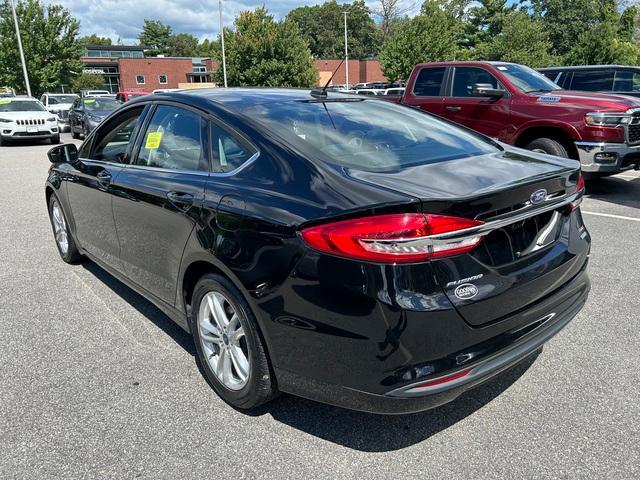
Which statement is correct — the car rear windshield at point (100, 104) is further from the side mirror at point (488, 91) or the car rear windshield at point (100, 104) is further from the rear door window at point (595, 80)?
the rear door window at point (595, 80)

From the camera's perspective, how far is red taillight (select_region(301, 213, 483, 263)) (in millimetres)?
2057

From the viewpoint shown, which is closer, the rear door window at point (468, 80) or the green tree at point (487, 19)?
the rear door window at point (468, 80)

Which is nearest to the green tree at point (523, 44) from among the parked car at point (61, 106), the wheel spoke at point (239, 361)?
the parked car at point (61, 106)

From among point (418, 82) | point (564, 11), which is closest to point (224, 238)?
point (418, 82)

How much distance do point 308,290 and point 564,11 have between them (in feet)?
242

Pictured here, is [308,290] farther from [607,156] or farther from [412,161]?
[607,156]

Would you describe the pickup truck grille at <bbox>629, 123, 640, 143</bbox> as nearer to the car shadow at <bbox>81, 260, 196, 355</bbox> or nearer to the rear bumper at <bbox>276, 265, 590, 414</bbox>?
the rear bumper at <bbox>276, 265, 590, 414</bbox>

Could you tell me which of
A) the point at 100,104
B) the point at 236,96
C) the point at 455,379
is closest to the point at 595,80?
the point at 236,96

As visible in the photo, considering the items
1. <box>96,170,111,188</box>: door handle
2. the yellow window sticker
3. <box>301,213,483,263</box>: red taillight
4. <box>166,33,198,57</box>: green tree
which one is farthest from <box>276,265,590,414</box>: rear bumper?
<box>166,33,198,57</box>: green tree

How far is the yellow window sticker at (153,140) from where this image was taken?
344 centimetres

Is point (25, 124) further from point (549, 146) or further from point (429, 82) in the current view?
point (549, 146)

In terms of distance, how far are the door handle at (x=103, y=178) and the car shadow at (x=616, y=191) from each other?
6693 mm

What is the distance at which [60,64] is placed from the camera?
121 feet

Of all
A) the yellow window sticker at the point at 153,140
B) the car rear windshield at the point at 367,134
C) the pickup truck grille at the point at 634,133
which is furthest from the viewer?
the pickup truck grille at the point at 634,133
